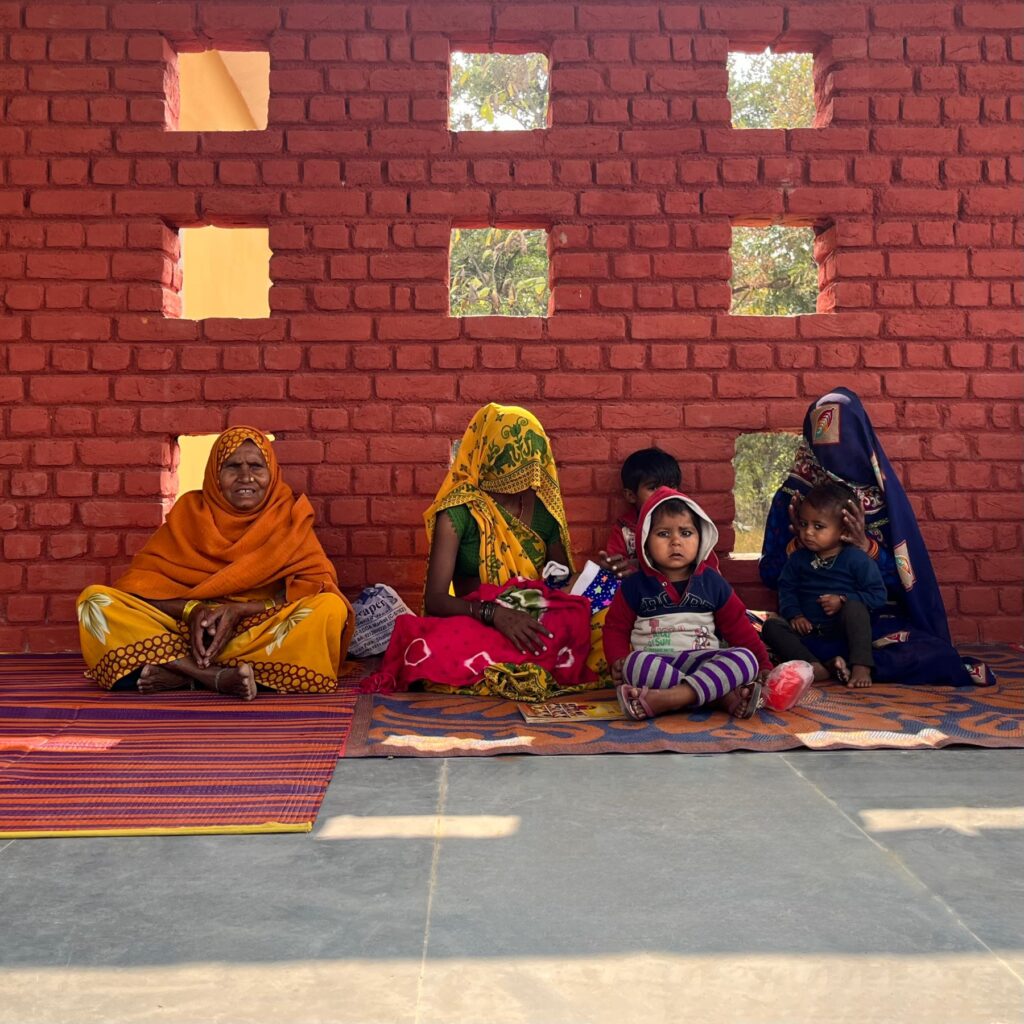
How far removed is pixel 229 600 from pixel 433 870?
293 centimetres

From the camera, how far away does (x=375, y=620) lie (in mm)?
5375

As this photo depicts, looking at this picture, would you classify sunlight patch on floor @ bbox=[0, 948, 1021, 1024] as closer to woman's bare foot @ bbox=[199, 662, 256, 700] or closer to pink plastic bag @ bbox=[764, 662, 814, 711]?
pink plastic bag @ bbox=[764, 662, 814, 711]

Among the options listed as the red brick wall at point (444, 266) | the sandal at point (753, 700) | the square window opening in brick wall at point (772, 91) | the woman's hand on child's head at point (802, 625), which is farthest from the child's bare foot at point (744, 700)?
the square window opening in brick wall at point (772, 91)

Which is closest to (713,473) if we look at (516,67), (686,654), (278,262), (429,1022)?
(686,654)

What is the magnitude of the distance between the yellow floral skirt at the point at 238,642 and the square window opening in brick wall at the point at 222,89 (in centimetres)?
325

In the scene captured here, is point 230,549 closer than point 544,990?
No

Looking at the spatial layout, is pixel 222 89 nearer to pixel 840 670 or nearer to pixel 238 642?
pixel 238 642

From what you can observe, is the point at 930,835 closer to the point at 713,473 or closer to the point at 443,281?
the point at 713,473

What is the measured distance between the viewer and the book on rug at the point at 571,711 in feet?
13.5

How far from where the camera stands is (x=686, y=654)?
4277mm

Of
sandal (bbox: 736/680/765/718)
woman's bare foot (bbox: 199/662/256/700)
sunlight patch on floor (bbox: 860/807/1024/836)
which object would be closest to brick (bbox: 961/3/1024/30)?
sandal (bbox: 736/680/765/718)

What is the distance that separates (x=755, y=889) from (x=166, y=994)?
1.16m

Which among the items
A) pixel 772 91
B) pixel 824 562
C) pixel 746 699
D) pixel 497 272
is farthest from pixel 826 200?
pixel 772 91

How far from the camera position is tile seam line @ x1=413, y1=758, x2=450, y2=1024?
69.9 inches
